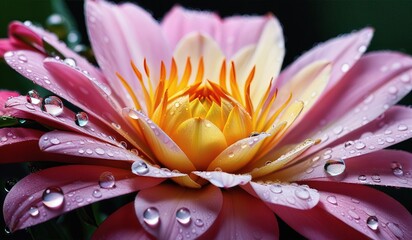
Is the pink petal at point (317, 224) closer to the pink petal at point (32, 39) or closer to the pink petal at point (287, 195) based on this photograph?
the pink petal at point (287, 195)

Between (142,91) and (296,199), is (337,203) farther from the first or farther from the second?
(142,91)

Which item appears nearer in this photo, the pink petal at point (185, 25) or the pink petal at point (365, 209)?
the pink petal at point (365, 209)

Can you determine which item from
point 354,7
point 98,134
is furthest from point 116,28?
point 354,7

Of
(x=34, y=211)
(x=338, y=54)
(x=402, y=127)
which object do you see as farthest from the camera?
(x=338, y=54)

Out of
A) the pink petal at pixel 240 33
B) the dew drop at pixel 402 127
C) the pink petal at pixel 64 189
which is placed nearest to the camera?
the pink petal at pixel 64 189

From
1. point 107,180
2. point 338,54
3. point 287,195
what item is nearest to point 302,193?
point 287,195

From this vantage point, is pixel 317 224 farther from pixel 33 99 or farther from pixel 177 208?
pixel 33 99

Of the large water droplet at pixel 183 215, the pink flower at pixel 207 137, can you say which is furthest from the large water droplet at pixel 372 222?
the large water droplet at pixel 183 215
